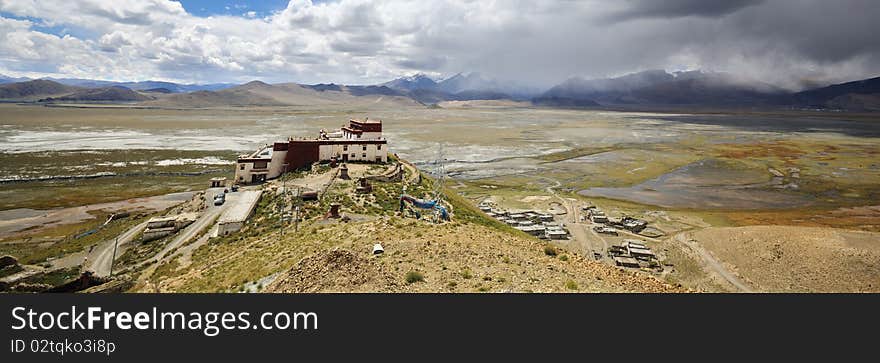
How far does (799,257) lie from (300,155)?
37.2m

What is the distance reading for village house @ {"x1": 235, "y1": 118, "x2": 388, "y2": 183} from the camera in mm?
38312

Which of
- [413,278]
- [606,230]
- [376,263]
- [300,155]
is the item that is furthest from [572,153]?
[413,278]

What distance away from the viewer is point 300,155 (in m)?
40.4

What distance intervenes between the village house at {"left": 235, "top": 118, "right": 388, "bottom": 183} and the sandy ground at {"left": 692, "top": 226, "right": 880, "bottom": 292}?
27683 mm

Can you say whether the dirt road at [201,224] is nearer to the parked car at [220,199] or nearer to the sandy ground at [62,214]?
the parked car at [220,199]

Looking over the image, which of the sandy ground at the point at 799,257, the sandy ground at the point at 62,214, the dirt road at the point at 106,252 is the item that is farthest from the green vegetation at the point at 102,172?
the sandy ground at the point at 799,257

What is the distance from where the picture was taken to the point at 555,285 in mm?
12258

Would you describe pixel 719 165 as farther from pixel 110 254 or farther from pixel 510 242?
pixel 110 254

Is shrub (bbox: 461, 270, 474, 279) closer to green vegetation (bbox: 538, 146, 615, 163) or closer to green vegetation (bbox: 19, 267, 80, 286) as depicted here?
green vegetation (bbox: 19, 267, 80, 286)

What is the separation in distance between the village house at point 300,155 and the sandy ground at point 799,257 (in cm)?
2768

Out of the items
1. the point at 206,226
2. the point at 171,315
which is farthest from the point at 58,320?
the point at 206,226

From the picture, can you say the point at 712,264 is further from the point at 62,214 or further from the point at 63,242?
the point at 62,214

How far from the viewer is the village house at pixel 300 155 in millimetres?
A: 38312

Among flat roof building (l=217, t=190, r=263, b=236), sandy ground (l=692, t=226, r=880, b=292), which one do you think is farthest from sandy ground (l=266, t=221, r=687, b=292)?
sandy ground (l=692, t=226, r=880, b=292)
